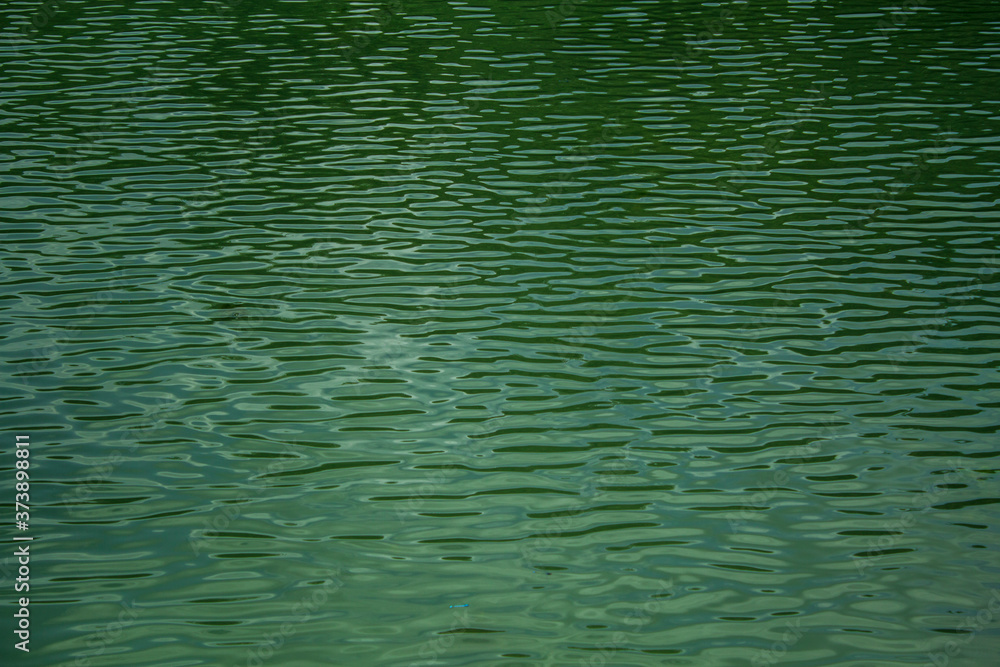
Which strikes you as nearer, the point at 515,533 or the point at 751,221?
the point at 515,533

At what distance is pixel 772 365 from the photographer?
38.1 feet

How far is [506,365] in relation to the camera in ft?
38.1

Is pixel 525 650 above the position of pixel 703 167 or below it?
below

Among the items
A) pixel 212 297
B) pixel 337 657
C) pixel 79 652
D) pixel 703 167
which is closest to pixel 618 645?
pixel 337 657

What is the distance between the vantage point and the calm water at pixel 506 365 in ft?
26.7

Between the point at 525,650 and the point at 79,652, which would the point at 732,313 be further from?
the point at 79,652

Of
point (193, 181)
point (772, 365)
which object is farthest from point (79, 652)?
point (193, 181)

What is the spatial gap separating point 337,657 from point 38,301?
25.1 feet

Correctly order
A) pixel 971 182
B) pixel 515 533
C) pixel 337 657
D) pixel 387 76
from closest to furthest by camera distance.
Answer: pixel 337 657 < pixel 515 533 < pixel 971 182 < pixel 387 76

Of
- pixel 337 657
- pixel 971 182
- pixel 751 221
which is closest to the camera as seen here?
pixel 337 657

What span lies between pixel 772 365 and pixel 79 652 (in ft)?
Answer: 25.3

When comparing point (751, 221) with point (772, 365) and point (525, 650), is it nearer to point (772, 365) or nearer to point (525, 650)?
point (772, 365)

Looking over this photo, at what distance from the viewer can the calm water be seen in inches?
320

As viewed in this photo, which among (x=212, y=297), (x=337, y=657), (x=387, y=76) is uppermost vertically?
(x=387, y=76)
